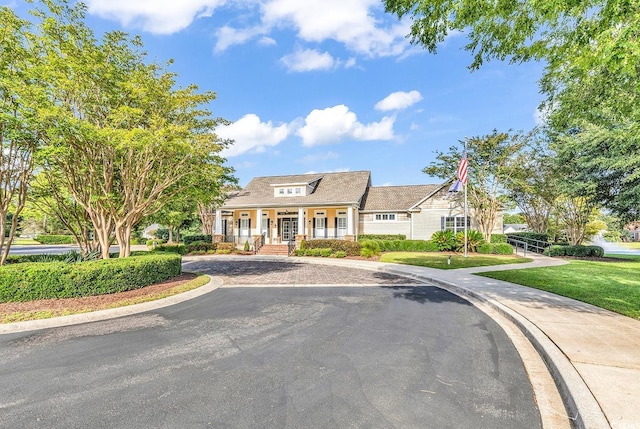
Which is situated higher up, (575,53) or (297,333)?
(575,53)

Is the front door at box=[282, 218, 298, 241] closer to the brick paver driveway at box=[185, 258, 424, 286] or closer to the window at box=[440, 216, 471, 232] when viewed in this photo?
the window at box=[440, 216, 471, 232]

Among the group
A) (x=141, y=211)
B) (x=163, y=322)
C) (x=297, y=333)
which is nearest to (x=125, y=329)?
(x=163, y=322)

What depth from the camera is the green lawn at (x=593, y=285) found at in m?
7.26

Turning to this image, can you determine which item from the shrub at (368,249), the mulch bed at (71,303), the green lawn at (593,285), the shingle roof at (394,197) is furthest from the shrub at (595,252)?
the mulch bed at (71,303)

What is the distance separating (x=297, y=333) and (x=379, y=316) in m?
2.11

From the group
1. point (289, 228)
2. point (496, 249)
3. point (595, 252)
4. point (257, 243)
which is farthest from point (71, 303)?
point (595, 252)

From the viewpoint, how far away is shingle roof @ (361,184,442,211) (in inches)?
1056

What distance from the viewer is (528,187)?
23766 mm

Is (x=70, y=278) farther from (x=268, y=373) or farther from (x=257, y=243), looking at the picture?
(x=257, y=243)

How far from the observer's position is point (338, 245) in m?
20.9

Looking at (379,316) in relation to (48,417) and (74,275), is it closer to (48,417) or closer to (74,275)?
(48,417)

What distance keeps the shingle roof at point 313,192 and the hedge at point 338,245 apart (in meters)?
3.93

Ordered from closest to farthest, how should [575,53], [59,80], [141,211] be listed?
1. [575,53]
2. [59,80]
3. [141,211]

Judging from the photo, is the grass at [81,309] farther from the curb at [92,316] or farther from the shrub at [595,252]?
the shrub at [595,252]
